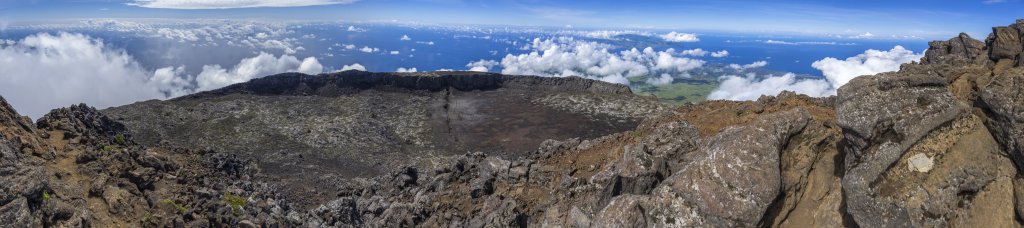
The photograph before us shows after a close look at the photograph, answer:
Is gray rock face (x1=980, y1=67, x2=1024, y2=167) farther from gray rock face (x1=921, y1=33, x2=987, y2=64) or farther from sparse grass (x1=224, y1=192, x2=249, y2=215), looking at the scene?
sparse grass (x1=224, y1=192, x2=249, y2=215)

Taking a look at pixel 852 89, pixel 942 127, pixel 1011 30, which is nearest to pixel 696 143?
pixel 852 89

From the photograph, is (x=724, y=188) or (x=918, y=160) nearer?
(x=918, y=160)

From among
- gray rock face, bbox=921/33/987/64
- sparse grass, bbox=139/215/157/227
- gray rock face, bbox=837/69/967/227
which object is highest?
gray rock face, bbox=921/33/987/64

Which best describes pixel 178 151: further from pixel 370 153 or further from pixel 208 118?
pixel 208 118

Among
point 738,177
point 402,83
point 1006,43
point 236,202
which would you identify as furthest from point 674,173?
point 402,83

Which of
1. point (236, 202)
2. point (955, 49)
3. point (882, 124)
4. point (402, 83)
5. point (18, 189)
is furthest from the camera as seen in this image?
point (402, 83)

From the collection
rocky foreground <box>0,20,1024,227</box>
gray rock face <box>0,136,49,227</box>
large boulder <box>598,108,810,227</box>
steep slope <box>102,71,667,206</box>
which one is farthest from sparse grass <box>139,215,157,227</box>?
steep slope <box>102,71,667,206</box>

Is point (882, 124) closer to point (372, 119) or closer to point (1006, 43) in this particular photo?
point (1006, 43)
